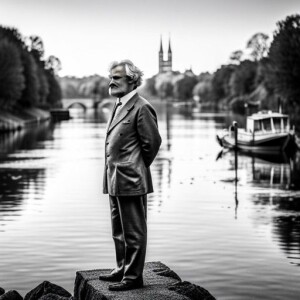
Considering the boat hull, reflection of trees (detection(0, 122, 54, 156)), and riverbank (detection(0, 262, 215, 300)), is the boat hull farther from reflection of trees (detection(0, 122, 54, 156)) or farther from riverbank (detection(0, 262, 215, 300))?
riverbank (detection(0, 262, 215, 300))

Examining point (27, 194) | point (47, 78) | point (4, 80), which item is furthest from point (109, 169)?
point (47, 78)

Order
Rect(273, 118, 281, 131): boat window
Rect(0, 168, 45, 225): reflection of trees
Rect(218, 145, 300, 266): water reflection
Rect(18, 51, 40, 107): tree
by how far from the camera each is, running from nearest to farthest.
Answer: Rect(218, 145, 300, 266): water reflection, Rect(0, 168, 45, 225): reflection of trees, Rect(273, 118, 281, 131): boat window, Rect(18, 51, 40, 107): tree

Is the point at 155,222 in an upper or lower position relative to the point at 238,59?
lower

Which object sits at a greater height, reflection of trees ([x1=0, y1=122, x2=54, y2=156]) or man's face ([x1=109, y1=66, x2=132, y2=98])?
man's face ([x1=109, y1=66, x2=132, y2=98])

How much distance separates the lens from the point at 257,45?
486 feet

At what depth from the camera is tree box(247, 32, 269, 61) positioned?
14538cm

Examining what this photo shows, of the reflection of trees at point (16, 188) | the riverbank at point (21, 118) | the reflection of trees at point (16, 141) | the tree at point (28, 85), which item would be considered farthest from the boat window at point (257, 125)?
the tree at point (28, 85)

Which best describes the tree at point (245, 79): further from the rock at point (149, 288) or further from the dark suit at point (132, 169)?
the dark suit at point (132, 169)

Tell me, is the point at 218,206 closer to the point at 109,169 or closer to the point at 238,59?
the point at 109,169

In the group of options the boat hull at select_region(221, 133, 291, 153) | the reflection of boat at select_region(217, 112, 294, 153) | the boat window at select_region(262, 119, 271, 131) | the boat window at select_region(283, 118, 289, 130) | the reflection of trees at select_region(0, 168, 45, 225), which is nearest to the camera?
the reflection of trees at select_region(0, 168, 45, 225)

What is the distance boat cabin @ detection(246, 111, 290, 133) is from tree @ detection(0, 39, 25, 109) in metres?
41.8

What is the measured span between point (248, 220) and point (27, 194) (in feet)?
38.2

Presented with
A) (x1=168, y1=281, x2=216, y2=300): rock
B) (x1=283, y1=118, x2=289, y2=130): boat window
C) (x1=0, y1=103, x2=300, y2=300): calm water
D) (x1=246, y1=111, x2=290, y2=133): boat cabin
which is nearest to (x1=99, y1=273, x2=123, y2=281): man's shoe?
(x1=168, y1=281, x2=216, y2=300): rock

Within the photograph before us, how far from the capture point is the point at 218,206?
3078cm
